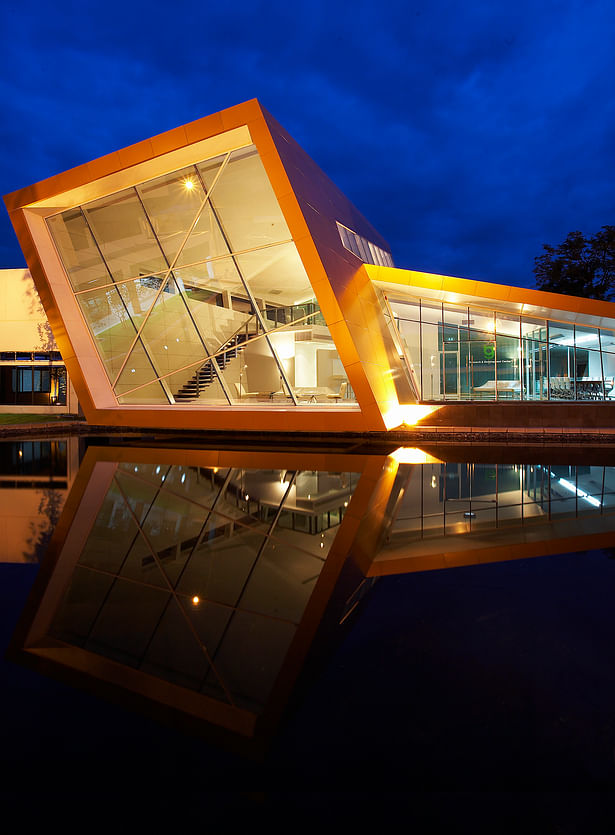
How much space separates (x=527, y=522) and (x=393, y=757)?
4937mm

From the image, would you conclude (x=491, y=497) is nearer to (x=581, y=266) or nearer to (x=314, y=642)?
(x=314, y=642)

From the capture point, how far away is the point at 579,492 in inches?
335

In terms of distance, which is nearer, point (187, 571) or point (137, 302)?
point (187, 571)

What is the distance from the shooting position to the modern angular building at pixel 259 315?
1558cm

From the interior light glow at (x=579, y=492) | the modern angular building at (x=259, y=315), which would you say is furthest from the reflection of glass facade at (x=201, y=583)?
the modern angular building at (x=259, y=315)

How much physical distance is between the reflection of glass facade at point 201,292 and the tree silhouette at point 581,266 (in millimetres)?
33131

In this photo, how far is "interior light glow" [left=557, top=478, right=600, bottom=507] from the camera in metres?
7.71

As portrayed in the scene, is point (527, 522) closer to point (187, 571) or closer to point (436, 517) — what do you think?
point (436, 517)

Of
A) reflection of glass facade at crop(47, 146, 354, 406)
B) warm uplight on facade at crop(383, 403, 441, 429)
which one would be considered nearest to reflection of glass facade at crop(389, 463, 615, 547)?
warm uplight on facade at crop(383, 403, 441, 429)

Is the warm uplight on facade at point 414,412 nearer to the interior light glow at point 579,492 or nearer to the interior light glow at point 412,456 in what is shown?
the interior light glow at point 412,456

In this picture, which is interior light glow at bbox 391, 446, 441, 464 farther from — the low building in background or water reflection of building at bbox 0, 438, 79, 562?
the low building in background

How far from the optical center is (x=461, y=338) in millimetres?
20406

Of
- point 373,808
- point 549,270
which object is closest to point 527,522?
point 373,808

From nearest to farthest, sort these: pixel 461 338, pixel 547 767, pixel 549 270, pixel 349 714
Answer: pixel 547 767 → pixel 349 714 → pixel 461 338 → pixel 549 270
